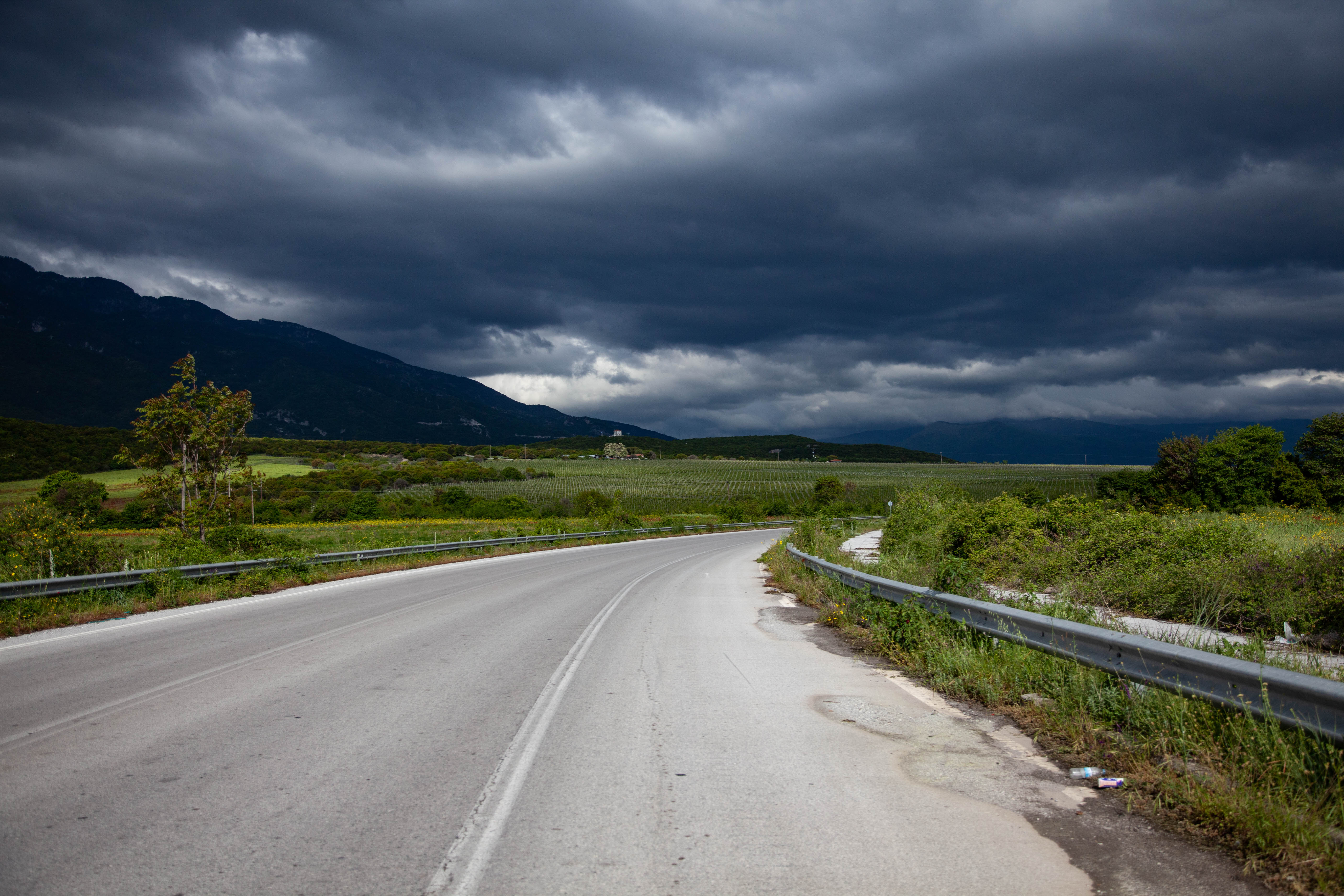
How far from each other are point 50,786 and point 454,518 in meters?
72.4

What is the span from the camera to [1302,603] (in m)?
8.05

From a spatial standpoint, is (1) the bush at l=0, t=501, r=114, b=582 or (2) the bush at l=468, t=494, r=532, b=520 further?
(2) the bush at l=468, t=494, r=532, b=520

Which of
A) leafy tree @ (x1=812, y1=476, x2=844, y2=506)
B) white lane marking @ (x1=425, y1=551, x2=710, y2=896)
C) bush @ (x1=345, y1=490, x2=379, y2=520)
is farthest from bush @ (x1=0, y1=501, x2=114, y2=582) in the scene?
leafy tree @ (x1=812, y1=476, x2=844, y2=506)

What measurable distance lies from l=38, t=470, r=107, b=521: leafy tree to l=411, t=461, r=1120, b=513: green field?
161 feet

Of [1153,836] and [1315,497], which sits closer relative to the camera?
[1153,836]

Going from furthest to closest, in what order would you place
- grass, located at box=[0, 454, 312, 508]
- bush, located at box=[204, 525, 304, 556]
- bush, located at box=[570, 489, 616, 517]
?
bush, located at box=[570, 489, 616, 517], grass, located at box=[0, 454, 312, 508], bush, located at box=[204, 525, 304, 556]

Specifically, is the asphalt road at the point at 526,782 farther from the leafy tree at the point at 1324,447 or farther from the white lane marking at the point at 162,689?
the leafy tree at the point at 1324,447

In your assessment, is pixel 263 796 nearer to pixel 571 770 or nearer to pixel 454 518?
pixel 571 770

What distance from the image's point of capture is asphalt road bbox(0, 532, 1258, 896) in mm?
3395

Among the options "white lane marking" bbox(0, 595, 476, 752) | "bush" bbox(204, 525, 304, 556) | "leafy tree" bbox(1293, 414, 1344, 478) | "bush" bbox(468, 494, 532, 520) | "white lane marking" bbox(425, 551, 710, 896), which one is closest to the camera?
"white lane marking" bbox(425, 551, 710, 896)

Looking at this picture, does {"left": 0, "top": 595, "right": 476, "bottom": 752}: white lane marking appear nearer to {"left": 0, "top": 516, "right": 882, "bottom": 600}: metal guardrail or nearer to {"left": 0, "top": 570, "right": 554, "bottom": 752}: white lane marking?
{"left": 0, "top": 570, "right": 554, "bottom": 752}: white lane marking

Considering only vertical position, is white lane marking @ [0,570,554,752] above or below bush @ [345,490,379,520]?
above

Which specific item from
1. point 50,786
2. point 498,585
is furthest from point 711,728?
point 498,585

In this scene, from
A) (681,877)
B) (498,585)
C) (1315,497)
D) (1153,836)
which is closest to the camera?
(681,877)
